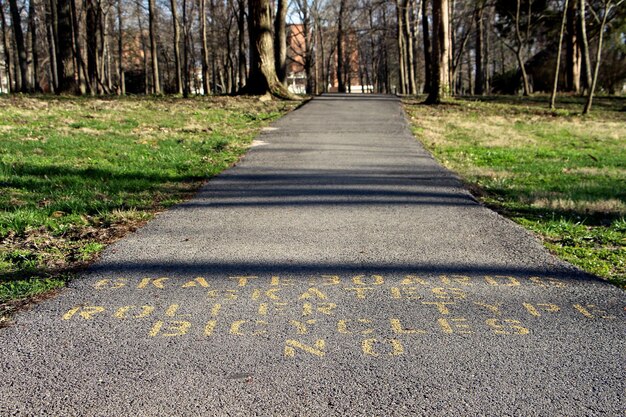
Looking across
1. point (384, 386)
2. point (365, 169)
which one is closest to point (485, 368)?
point (384, 386)

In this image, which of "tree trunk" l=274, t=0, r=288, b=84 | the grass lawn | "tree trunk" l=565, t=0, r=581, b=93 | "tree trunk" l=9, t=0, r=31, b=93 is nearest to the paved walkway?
the grass lawn

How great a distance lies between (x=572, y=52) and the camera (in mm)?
33500

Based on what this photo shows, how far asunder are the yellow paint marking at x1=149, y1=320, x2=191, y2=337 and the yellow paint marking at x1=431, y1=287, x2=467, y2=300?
74.6 inches

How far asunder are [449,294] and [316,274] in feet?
3.71

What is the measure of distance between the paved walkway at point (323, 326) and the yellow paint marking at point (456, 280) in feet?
0.06

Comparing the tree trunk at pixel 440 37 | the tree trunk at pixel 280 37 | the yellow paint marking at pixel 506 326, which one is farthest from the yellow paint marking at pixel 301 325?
the tree trunk at pixel 280 37

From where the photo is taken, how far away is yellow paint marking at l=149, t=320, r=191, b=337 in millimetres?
3846

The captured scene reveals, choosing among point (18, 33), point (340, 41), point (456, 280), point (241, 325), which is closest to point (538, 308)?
point (456, 280)

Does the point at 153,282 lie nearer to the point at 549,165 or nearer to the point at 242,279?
the point at 242,279

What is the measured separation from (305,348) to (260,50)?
68.7 ft

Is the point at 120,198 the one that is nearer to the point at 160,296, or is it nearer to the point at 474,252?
the point at 160,296

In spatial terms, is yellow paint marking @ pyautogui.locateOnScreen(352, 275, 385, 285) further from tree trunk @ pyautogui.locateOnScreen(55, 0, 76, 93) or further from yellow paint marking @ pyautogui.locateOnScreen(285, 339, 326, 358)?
tree trunk @ pyautogui.locateOnScreen(55, 0, 76, 93)

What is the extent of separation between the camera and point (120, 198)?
8047 millimetres

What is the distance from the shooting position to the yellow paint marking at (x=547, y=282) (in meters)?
4.87
